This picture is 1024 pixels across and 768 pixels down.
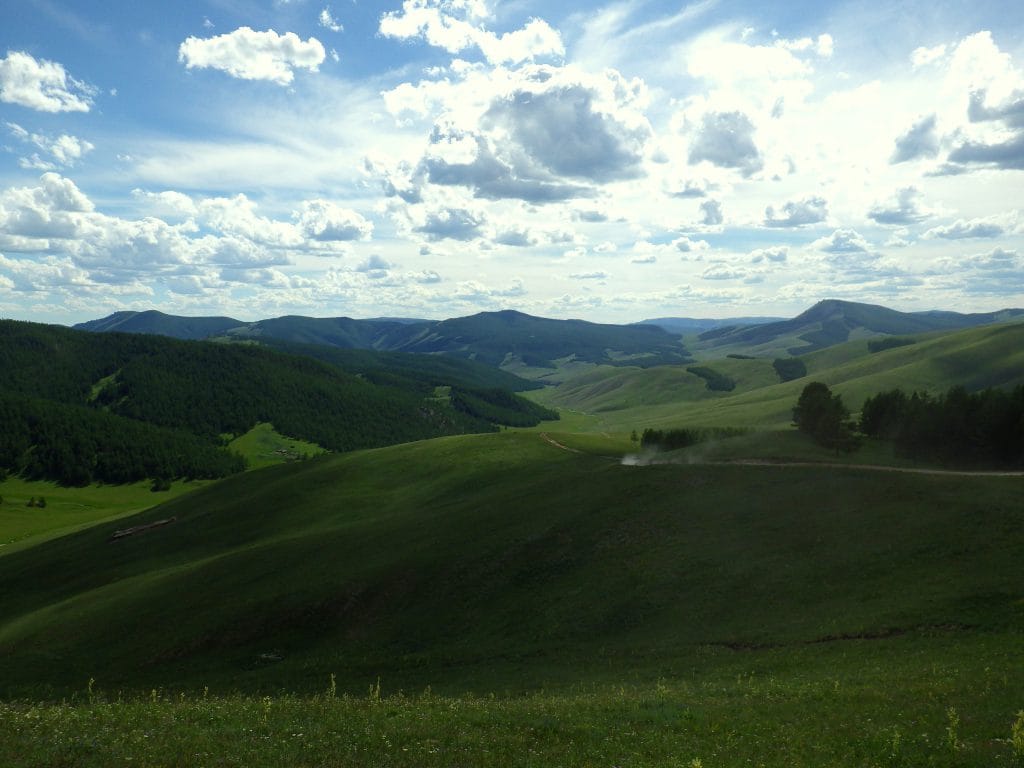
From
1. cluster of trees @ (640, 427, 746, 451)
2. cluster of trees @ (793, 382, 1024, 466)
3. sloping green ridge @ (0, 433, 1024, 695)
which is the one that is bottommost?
sloping green ridge @ (0, 433, 1024, 695)

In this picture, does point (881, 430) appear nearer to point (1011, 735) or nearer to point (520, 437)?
point (520, 437)

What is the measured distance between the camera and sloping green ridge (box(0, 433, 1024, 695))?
38094 millimetres

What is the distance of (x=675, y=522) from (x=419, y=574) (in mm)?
23387

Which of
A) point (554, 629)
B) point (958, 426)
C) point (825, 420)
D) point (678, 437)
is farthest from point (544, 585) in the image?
point (958, 426)

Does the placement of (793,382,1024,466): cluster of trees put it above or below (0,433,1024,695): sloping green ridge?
above

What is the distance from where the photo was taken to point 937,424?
71.3 meters

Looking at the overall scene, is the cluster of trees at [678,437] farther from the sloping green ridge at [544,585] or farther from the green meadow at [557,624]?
the sloping green ridge at [544,585]

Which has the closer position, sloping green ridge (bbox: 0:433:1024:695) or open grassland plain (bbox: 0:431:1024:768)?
open grassland plain (bbox: 0:431:1024:768)

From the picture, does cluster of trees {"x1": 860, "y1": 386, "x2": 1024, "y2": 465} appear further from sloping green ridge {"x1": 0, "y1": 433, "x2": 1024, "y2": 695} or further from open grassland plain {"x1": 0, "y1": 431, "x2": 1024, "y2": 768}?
sloping green ridge {"x1": 0, "y1": 433, "x2": 1024, "y2": 695}

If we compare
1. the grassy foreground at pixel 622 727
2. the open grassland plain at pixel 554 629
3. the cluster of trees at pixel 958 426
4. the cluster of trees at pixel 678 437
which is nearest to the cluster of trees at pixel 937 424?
the cluster of trees at pixel 958 426

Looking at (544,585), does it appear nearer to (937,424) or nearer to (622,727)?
(622,727)

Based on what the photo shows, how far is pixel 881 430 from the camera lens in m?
78.6

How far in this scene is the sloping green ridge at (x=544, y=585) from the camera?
38.1m

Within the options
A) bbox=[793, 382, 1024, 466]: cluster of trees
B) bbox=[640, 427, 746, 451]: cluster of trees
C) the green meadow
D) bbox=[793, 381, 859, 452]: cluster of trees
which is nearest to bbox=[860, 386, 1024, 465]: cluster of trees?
bbox=[793, 382, 1024, 466]: cluster of trees
